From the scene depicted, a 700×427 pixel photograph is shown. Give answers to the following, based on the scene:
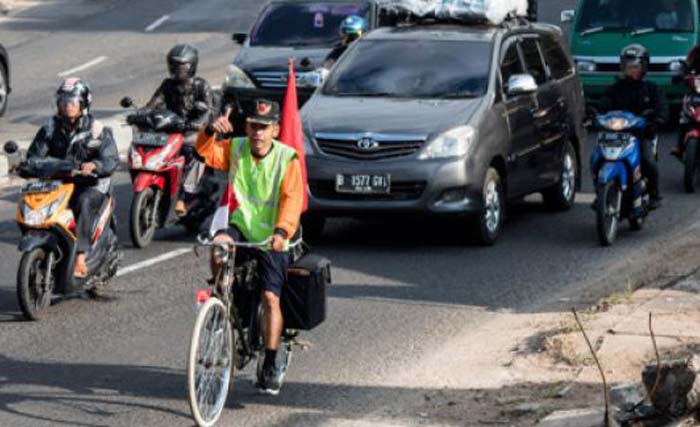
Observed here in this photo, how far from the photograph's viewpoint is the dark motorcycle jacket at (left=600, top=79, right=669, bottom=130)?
1673cm

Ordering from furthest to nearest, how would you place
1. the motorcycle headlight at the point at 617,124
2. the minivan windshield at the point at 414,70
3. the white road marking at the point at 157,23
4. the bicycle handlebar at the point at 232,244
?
1. the white road marking at the point at 157,23
2. the minivan windshield at the point at 414,70
3. the motorcycle headlight at the point at 617,124
4. the bicycle handlebar at the point at 232,244

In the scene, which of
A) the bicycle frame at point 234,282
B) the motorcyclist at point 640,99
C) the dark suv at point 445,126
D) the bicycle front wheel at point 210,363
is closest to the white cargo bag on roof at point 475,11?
the dark suv at point 445,126

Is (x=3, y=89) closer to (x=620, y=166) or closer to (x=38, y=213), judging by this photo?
(x=620, y=166)

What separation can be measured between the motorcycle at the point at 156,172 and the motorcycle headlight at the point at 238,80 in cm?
639

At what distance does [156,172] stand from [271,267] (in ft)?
18.4

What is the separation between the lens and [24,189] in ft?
42.7

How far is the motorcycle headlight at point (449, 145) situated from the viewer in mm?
15547

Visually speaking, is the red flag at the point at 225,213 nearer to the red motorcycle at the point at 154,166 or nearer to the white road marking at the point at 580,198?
the red motorcycle at the point at 154,166

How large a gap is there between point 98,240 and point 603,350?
3.98m

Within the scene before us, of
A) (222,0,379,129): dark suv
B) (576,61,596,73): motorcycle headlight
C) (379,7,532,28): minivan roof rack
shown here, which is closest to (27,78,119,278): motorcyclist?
(379,7,532,28): minivan roof rack

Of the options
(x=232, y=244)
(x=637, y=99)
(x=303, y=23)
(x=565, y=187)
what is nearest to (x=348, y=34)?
(x=303, y=23)

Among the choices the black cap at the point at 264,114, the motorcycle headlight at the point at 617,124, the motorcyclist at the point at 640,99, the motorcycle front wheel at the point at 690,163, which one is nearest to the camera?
the black cap at the point at 264,114

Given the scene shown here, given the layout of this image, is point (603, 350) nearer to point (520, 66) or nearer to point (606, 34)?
point (520, 66)

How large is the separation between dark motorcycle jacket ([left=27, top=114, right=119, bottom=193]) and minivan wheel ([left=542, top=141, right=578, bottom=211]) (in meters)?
5.68
